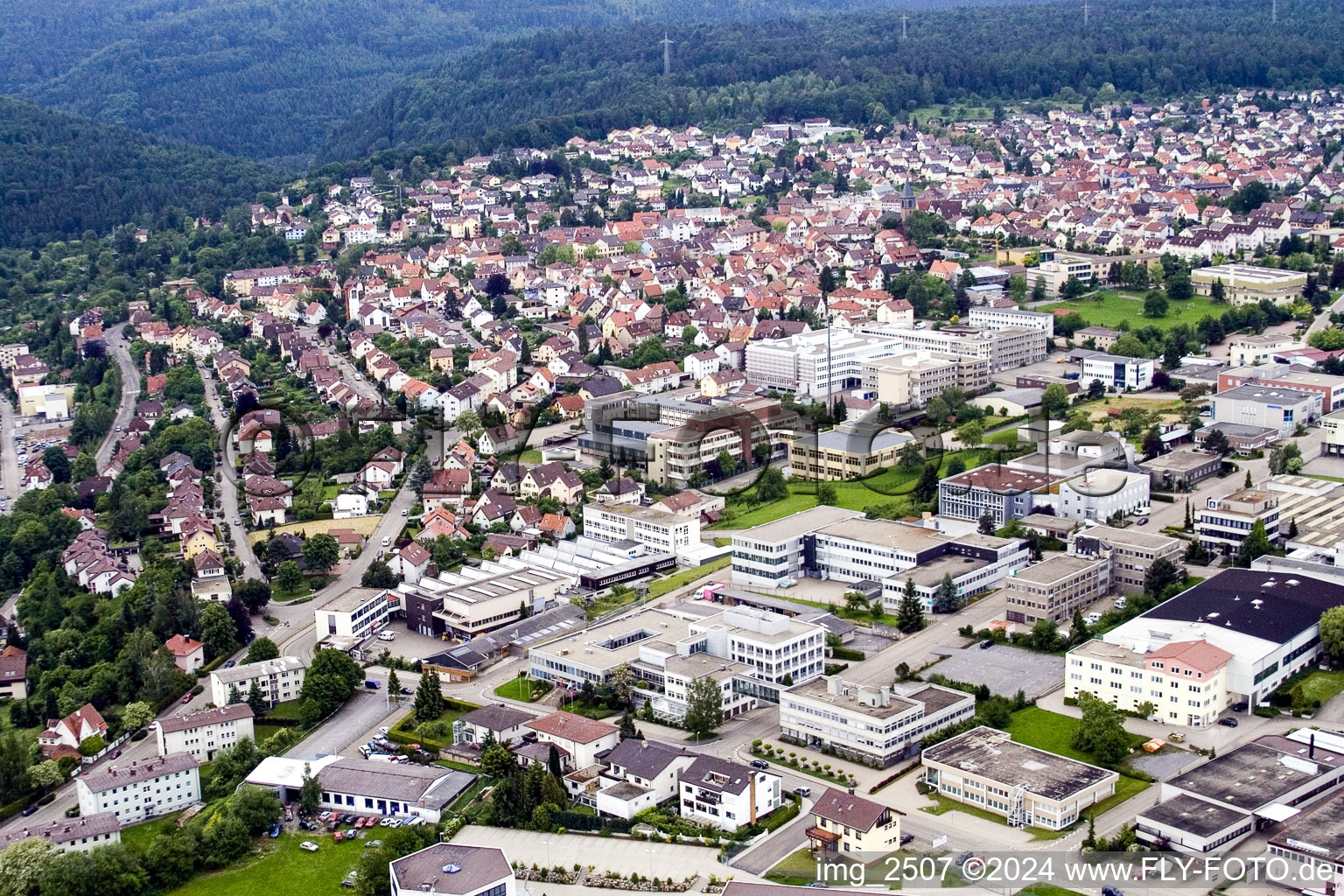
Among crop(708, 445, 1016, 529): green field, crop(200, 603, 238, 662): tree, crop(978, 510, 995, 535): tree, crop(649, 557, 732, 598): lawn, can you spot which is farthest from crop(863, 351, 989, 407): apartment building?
crop(200, 603, 238, 662): tree

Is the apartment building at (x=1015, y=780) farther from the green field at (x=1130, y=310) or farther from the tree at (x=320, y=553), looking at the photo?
the green field at (x=1130, y=310)

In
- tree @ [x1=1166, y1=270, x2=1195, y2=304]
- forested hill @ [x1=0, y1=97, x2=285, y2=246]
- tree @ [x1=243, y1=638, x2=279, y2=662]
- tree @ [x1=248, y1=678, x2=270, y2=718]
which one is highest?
forested hill @ [x1=0, y1=97, x2=285, y2=246]

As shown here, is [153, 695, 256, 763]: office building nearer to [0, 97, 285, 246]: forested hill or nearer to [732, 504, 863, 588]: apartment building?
[732, 504, 863, 588]: apartment building

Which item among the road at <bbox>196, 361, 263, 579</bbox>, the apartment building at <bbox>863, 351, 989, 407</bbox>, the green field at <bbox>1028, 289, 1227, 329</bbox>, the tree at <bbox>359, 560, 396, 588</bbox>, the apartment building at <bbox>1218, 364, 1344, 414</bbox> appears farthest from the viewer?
the green field at <bbox>1028, 289, 1227, 329</bbox>

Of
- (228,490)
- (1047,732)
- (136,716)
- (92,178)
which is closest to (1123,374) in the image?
(1047,732)

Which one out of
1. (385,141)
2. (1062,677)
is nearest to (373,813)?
(1062,677)

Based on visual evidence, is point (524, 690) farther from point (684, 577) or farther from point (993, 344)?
point (993, 344)

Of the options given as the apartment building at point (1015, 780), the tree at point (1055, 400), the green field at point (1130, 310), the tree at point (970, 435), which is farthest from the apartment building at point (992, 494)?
the green field at point (1130, 310)
